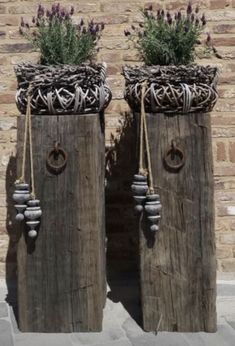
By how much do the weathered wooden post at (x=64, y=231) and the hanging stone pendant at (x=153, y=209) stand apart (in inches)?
10.5

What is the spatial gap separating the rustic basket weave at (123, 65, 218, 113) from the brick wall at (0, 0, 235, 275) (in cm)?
83

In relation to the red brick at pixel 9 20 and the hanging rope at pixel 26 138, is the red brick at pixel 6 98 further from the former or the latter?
the hanging rope at pixel 26 138

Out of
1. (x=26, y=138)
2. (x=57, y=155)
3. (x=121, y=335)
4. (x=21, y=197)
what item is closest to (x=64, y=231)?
(x=21, y=197)

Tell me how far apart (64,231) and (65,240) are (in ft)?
0.15

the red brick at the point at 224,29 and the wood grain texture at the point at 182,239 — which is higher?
the red brick at the point at 224,29

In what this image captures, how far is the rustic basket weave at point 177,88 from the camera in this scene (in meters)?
2.70

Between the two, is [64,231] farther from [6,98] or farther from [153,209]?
[6,98]

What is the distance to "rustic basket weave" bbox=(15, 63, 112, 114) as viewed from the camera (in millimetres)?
2688

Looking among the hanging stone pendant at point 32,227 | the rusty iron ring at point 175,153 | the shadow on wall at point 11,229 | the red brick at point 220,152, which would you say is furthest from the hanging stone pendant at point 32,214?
the red brick at point 220,152

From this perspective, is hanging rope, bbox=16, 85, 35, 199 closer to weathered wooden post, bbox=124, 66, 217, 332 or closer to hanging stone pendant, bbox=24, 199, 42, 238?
hanging stone pendant, bbox=24, 199, 42, 238

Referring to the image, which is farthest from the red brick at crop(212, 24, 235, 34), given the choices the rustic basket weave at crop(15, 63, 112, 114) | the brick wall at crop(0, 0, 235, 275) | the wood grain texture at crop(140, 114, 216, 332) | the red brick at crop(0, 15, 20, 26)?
the red brick at crop(0, 15, 20, 26)

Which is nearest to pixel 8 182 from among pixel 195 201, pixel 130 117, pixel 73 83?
pixel 130 117

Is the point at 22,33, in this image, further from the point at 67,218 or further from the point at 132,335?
the point at 132,335

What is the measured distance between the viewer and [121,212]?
12.0 feet
